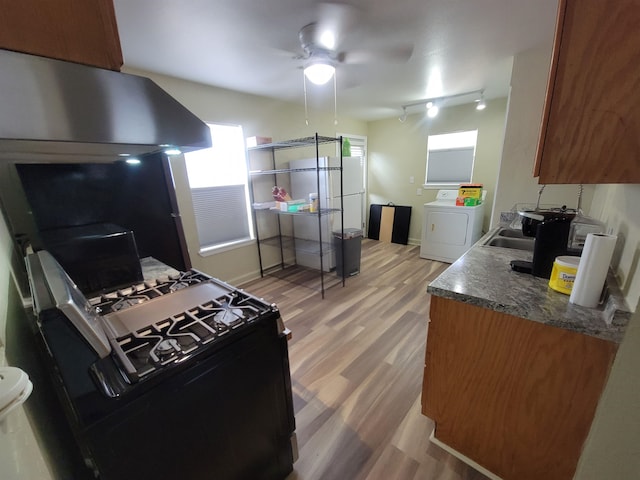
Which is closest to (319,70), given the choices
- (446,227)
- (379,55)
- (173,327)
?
(379,55)

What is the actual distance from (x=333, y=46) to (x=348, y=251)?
224 cm

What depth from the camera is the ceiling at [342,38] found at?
5.00 feet

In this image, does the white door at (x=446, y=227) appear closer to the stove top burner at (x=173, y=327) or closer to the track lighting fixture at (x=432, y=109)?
the track lighting fixture at (x=432, y=109)

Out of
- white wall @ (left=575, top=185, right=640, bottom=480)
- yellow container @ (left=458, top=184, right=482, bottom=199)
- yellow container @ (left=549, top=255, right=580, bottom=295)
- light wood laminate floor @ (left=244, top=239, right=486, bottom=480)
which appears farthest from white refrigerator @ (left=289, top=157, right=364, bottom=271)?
white wall @ (left=575, top=185, right=640, bottom=480)

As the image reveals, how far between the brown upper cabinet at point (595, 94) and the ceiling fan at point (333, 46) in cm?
127

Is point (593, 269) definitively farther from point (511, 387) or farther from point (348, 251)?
point (348, 251)

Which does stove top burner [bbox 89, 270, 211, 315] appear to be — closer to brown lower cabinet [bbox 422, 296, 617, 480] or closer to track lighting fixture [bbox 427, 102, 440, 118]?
brown lower cabinet [bbox 422, 296, 617, 480]

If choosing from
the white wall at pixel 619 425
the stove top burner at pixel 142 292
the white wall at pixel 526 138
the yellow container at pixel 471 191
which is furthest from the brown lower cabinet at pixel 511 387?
the yellow container at pixel 471 191

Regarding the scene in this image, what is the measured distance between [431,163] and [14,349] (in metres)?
5.01

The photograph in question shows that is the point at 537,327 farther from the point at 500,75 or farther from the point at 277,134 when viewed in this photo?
the point at 277,134

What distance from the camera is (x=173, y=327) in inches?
38.3

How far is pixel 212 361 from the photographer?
87 cm

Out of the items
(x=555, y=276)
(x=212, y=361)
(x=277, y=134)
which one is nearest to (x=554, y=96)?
(x=555, y=276)

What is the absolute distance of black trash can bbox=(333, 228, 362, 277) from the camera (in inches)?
133
